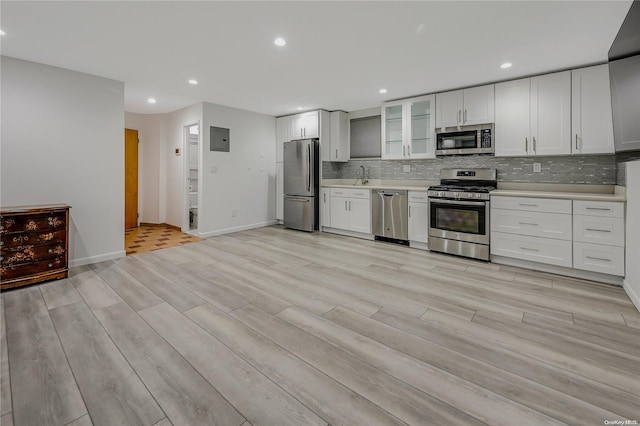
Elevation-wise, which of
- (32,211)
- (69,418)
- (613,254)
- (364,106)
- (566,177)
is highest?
(364,106)

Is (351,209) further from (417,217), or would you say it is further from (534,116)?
(534,116)

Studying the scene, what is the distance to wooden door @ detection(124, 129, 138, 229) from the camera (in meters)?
6.36

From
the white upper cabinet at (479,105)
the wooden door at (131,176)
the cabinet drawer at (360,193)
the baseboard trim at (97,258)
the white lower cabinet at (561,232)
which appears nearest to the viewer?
the white lower cabinet at (561,232)

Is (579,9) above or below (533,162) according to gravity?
above

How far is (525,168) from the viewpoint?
13.6 ft

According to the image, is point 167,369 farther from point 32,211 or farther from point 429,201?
point 429,201

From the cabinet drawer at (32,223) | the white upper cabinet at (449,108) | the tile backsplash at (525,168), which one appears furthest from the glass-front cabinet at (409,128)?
the cabinet drawer at (32,223)

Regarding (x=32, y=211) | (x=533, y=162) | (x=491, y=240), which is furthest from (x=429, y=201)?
(x=32, y=211)

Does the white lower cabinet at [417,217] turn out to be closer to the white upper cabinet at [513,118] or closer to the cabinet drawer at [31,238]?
the white upper cabinet at [513,118]

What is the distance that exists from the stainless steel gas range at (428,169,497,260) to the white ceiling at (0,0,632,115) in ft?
4.49

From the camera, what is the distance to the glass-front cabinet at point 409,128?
470cm

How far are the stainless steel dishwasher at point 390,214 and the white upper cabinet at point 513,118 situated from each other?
1489 millimetres

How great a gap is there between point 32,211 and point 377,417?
377 cm

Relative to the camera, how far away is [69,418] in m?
1.40
